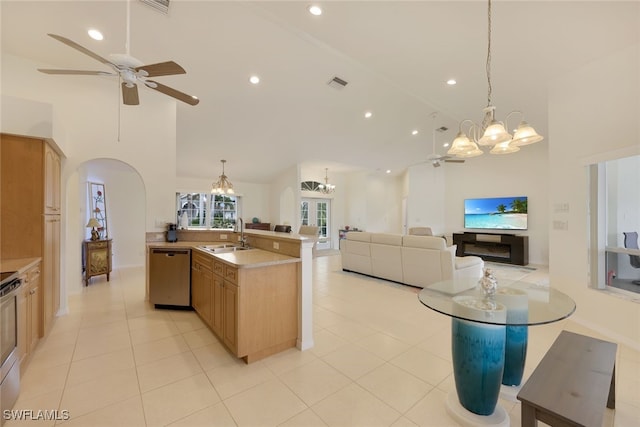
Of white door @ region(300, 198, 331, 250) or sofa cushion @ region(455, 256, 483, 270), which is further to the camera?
white door @ region(300, 198, 331, 250)

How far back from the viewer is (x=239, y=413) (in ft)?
5.98

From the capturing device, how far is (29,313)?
2.46 m

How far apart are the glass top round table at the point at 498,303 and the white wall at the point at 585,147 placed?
1525 millimetres

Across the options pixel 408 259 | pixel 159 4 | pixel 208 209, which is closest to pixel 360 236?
pixel 408 259

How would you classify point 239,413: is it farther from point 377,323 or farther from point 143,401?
point 377,323

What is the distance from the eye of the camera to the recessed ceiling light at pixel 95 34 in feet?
10.3

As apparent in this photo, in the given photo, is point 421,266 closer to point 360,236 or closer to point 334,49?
point 360,236

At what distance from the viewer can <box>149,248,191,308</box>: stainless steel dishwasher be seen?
3.67 m

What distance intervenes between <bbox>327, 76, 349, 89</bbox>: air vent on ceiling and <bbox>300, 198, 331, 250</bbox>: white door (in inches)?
218

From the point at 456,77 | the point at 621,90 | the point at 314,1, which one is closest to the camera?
the point at 314,1

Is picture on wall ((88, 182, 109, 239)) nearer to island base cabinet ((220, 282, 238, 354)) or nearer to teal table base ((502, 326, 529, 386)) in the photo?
island base cabinet ((220, 282, 238, 354))

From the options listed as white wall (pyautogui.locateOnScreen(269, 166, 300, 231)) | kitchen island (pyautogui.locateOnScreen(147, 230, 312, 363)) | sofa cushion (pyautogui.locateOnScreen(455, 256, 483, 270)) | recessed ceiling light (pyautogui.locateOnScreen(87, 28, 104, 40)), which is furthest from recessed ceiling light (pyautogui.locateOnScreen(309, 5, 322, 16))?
white wall (pyautogui.locateOnScreen(269, 166, 300, 231))

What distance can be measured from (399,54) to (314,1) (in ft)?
4.47

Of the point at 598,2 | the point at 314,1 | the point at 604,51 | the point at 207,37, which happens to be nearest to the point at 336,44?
the point at 314,1
